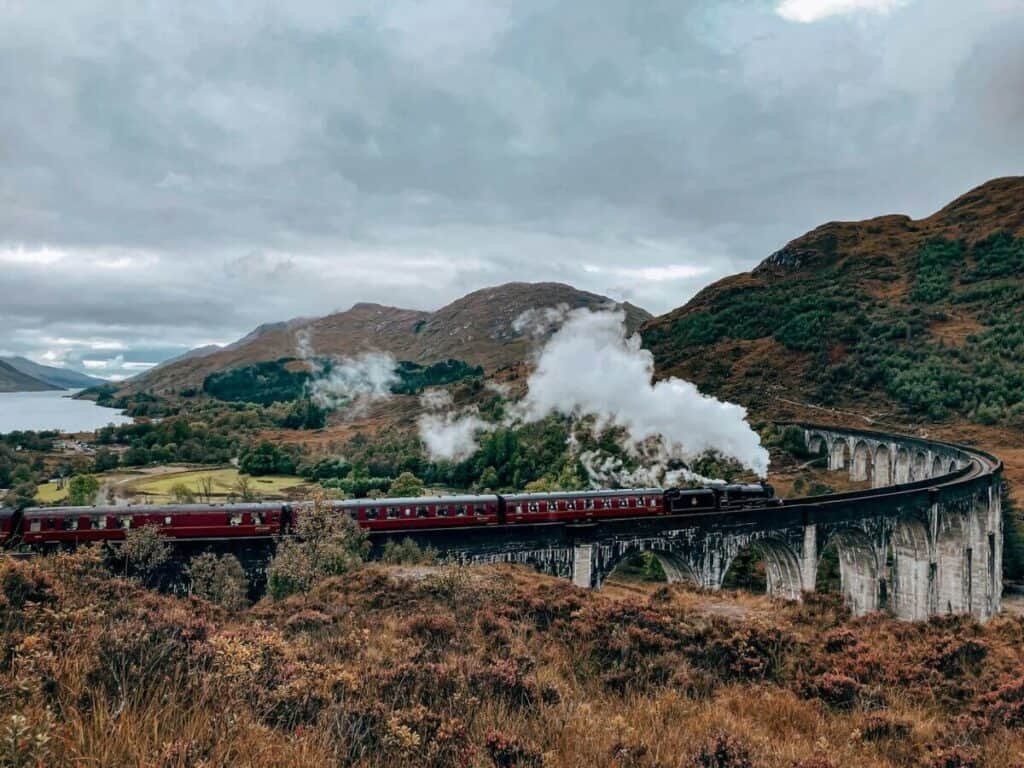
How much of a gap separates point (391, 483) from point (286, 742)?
6612cm

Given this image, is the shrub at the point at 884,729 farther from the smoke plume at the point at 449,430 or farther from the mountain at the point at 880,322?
the mountain at the point at 880,322

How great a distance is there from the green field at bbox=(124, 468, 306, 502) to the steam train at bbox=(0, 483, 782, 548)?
4221cm

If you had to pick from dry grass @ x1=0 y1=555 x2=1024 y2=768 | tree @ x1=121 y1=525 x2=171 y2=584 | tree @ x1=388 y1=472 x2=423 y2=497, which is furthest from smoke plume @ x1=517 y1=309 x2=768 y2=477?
tree @ x1=121 y1=525 x2=171 y2=584

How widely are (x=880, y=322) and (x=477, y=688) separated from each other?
118 meters

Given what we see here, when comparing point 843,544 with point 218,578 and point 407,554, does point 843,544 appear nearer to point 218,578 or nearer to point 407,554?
point 407,554

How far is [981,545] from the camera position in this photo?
3869 centimetres

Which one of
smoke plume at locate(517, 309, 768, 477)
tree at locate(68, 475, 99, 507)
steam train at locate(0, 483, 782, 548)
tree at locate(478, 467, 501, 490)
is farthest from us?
tree at locate(478, 467, 501, 490)

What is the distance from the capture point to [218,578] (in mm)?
19219

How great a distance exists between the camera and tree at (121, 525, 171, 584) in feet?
67.4

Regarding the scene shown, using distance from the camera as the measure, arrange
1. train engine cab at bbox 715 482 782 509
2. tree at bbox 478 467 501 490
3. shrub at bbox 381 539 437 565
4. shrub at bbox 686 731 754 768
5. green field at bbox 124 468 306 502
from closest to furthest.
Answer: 1. shrub at bbox 686 731 754 768
2. shrub at bbox 381 539 437 565
3. train engine cab at bbox 715 482 782 509
4. tree at bbox 478 467 501 490
5. green field at bbox 124 468 306 502

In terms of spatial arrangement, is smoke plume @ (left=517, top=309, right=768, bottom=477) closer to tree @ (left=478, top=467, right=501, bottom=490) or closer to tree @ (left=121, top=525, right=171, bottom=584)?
tree @ (left=478, top=467, right=501, bottom=490)

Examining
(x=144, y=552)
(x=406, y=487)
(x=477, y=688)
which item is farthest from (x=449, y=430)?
(x=477, y=688)

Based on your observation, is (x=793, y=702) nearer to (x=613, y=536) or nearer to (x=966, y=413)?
(x=613, y=536)

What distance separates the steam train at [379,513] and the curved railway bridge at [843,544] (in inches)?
48.8
